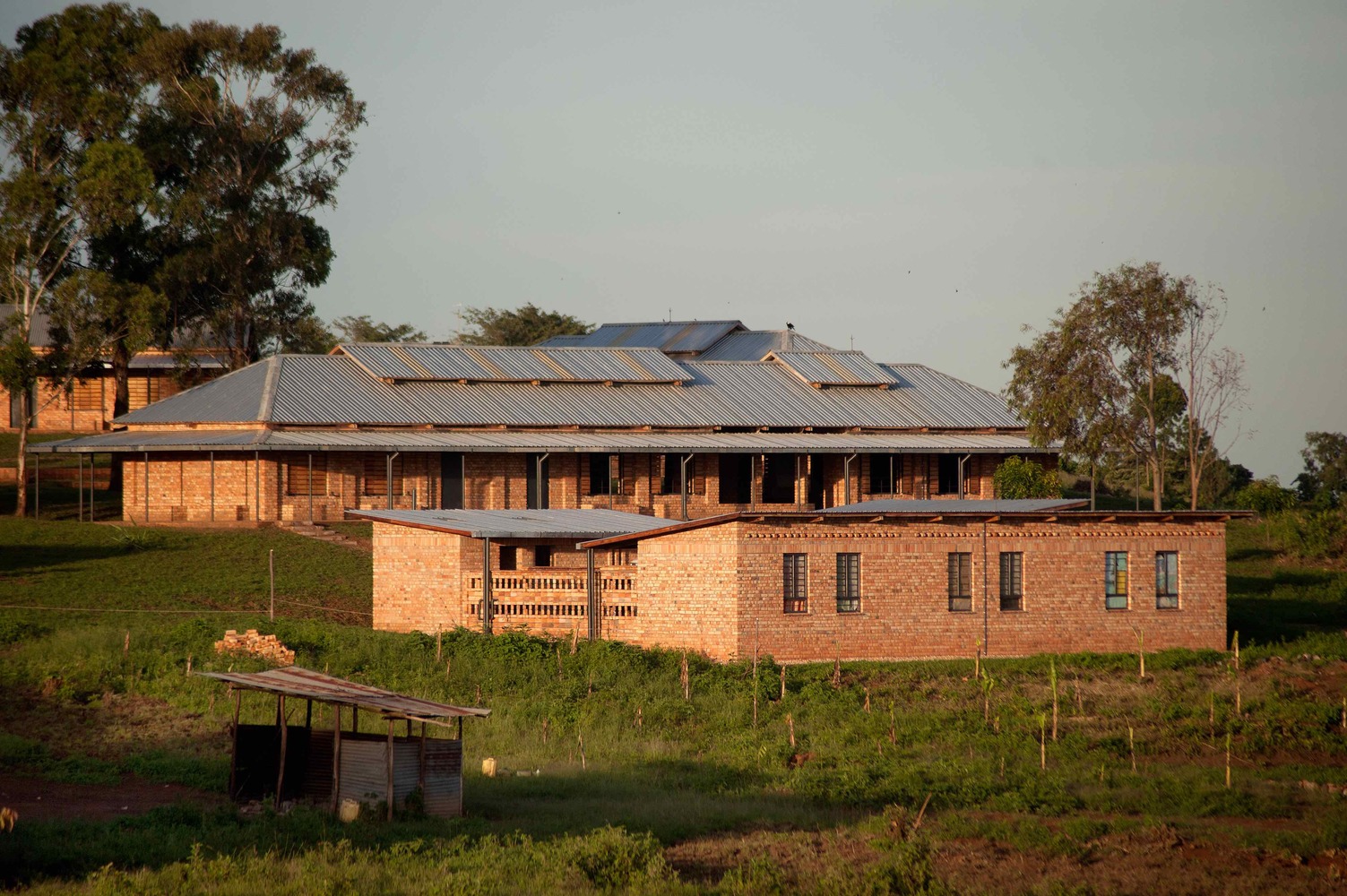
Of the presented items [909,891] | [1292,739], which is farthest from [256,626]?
[1292,739]

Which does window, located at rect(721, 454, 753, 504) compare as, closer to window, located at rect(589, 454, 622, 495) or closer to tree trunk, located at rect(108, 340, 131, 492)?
window, located at rect(589, 454, 622, 495)

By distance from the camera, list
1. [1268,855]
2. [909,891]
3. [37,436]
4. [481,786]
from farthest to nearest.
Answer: [37,436]
[481,786]
[1268,855]
[909,891]

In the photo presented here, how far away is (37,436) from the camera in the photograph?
57625mm

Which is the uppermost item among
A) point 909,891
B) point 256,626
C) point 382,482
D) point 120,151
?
point 120,151

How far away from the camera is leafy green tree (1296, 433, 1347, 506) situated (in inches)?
2682

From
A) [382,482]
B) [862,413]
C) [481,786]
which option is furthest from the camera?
[862,413]

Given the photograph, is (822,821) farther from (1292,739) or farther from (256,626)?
(256,626)

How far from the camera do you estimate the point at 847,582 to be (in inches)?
1164

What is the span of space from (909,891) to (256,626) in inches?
644

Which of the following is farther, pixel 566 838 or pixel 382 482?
pixel 382 482

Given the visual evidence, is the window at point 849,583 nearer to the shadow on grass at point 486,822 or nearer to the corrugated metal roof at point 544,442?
the shadow on grass at point 486,822

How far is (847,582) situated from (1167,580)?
693cm

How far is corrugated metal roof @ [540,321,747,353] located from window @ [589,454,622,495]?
56.0 ft

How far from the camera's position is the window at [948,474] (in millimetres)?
52781
